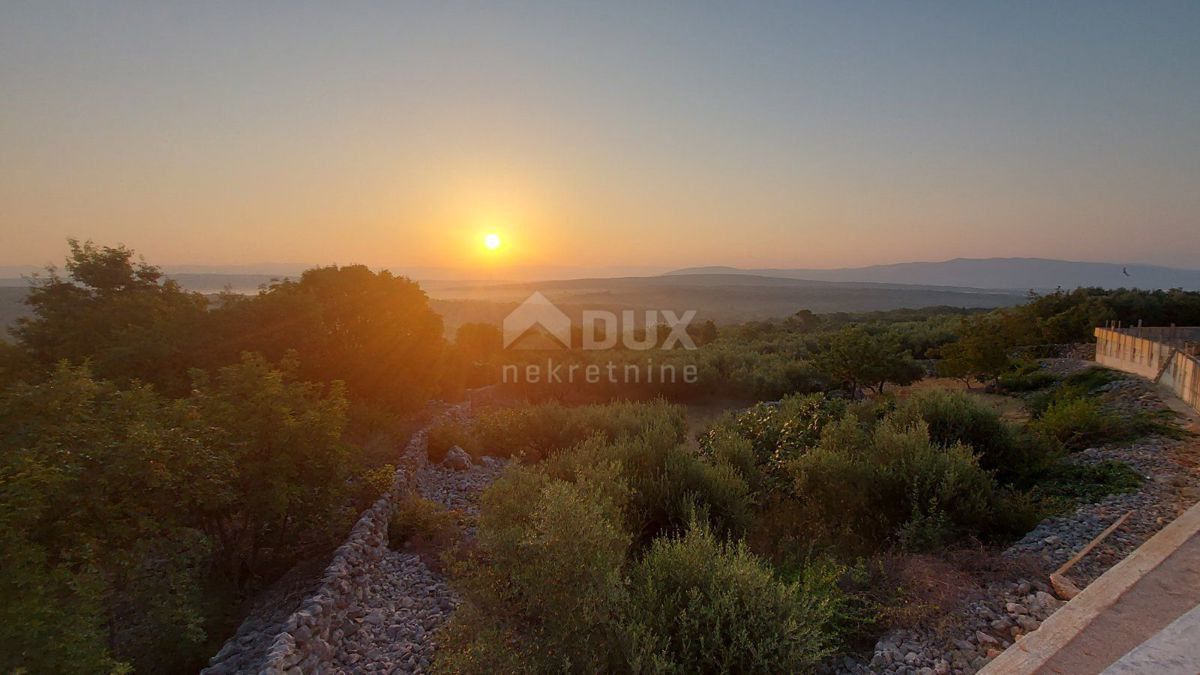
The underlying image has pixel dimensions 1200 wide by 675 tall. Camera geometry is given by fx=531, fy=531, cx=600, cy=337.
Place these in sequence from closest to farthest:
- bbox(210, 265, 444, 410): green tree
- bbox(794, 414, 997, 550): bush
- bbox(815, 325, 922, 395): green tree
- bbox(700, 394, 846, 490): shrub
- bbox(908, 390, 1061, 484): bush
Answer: bbox(794, 414, 997, 550): bush < bbox(908, 390, 1061, 484): bush < bbox(700, 394, 846, 490): shrub < bbox(210, 265, 444, 410): green tree < bbox(815, 325, 922, 395): green tree

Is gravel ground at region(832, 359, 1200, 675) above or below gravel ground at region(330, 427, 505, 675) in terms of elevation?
above

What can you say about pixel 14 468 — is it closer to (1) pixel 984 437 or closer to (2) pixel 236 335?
(2) pixel 236 335

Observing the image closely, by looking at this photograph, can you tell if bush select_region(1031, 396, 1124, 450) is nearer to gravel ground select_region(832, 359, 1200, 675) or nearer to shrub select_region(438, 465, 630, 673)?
gravel ground select_region(832, 359, 1200, 675)

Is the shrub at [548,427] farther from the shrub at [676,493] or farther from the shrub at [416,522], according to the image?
the shrub at [676,493]

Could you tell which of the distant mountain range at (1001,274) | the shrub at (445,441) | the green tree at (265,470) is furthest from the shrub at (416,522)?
the distant mountain range at (1001,274)

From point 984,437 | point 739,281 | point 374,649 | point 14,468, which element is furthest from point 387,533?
point 739,281

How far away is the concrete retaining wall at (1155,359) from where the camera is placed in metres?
10.4

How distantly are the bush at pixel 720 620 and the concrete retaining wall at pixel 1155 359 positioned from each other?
1187cm

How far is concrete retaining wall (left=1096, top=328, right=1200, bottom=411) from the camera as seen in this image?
10.4m

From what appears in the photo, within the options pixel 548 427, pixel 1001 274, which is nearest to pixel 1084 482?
pixel 548 427

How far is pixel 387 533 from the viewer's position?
21.7ft

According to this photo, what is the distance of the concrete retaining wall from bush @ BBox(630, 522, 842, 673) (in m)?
11.9

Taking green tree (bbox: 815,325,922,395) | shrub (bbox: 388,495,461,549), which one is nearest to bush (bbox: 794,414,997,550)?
shrub (bbox: 388,495,461,549)

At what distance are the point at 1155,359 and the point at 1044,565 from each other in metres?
13.1
